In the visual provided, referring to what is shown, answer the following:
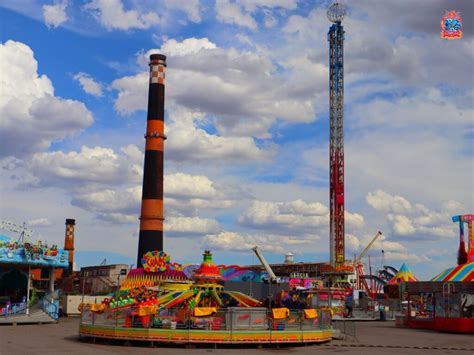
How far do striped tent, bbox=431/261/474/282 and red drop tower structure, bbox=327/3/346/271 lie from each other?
54.1 m

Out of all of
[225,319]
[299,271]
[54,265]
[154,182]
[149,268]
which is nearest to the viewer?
[225,319]

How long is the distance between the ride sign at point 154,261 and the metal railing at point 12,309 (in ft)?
43.3

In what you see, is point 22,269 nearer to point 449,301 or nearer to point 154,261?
point 154,261

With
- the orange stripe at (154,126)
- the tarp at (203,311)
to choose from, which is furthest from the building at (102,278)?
the tarp at (203,311)

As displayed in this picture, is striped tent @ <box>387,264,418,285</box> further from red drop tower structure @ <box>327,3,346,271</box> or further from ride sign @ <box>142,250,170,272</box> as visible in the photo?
ride sign @ <box>142,250,170,272</box>

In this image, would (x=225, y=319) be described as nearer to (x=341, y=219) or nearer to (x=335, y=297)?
(x=335, y=297)

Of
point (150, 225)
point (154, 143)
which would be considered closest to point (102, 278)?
point (150, 225)

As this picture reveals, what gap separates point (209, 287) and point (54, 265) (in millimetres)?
21156

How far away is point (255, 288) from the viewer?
198ft

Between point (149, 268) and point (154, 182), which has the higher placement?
point (154, 182)

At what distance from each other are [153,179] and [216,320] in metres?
42.1

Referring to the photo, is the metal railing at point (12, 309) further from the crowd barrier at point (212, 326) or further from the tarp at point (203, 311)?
the tarp at point (203, 311)

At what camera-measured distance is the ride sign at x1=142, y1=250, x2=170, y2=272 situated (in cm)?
5366

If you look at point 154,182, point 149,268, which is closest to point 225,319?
point 149,268
